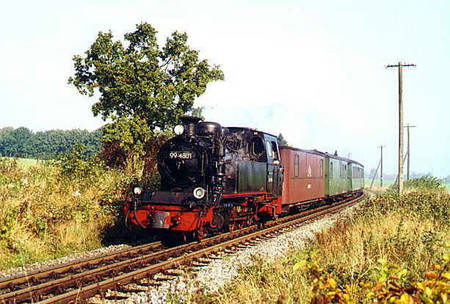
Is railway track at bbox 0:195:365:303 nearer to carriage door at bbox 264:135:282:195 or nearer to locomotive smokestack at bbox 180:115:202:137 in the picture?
locomotive smokestack at bbox 180:115:202:137

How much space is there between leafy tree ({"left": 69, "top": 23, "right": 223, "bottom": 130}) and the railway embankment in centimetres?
1191

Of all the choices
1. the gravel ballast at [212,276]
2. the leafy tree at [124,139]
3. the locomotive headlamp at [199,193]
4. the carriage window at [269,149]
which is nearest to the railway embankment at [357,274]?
the gravel ballast at [212,276]

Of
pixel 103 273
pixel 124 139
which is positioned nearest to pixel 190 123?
pixel 103 273

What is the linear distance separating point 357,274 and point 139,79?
16.4 meters

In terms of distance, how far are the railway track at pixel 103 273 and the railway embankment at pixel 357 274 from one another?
5.32ft

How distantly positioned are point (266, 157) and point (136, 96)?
876 cm

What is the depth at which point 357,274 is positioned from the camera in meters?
5.80

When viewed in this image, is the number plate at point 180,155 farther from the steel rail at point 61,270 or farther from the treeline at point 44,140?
the treeline at point 44,140

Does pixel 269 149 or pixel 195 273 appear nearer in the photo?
pixel 195 273

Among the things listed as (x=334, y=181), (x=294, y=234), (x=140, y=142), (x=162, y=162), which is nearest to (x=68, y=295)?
(x=162, y=162)

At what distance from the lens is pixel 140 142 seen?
19.4 meters

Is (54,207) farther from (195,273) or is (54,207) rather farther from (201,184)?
(195,273)

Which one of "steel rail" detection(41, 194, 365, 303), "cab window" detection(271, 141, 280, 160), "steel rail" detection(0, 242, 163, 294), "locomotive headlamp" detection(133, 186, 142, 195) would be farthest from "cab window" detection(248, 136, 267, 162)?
"steel rail" detection(0, 242, 163, 294)

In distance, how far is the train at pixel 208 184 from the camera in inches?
401
